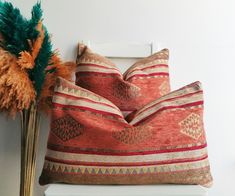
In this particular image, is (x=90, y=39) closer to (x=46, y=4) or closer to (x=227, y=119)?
→ (x=46, y=4)

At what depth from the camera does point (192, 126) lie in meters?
0.80

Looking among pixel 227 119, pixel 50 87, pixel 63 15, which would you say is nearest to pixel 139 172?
pixel 50 87

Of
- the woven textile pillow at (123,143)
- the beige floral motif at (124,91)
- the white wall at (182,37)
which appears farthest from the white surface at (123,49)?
the woven textile pillow at (123,143)

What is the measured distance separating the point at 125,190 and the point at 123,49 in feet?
2.08

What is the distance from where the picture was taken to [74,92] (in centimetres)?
81

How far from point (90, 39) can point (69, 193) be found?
0.69m

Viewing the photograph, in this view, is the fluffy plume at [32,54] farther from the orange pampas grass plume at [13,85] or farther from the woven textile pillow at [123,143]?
the woven textile pillow at [123,143]

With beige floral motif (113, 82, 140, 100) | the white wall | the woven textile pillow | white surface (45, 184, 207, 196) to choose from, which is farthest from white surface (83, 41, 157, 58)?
white surface (45, 184, 207, 196)

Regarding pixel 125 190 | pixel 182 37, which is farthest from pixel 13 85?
pixel 182 37

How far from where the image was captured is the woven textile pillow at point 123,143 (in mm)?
754

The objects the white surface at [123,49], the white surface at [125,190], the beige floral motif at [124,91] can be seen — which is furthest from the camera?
the white surface at [123,49]

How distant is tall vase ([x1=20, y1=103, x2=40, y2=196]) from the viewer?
40.4 inches

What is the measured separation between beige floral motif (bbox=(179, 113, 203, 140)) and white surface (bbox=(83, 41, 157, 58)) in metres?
0.46

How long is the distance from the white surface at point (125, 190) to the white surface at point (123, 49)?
23.4 inches
